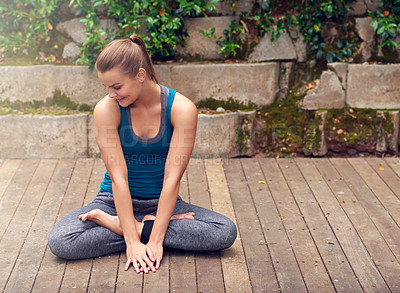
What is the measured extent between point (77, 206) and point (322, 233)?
1.47 metres

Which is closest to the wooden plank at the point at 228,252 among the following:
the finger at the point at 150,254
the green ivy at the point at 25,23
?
the finger at the point at 150,254

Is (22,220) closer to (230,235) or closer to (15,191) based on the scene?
(15,191)

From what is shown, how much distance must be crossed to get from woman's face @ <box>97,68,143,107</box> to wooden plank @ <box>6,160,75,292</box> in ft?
2.88

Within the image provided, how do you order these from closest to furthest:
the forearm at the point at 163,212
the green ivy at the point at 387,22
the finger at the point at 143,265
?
1. the finger at the point at 143,265
2. the forearm at the point at 163,212
3. the green ivy at the point at 387,22

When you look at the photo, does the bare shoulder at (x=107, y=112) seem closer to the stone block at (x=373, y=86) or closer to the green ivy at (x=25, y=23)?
the green ivy at (x=25, y=23)

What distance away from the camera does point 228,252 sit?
2725 millimetres

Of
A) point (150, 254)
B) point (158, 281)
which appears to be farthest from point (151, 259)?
point (158, 281)

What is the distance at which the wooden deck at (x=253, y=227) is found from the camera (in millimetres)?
2436

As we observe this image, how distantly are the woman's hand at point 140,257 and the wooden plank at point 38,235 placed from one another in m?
0.44

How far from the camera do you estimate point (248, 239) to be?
2881 millimetres

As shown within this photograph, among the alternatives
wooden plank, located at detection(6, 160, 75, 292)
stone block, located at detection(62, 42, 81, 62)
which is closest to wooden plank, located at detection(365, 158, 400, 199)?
wooden plank, located at detection(6, 160, 75, 292)

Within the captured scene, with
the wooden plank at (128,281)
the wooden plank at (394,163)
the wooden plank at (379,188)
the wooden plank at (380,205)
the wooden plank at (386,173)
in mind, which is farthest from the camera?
the wooden plank at (394,163)

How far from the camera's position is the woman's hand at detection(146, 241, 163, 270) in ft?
8.40

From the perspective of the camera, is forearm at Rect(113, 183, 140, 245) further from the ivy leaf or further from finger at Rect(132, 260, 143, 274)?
the ivy leaf
